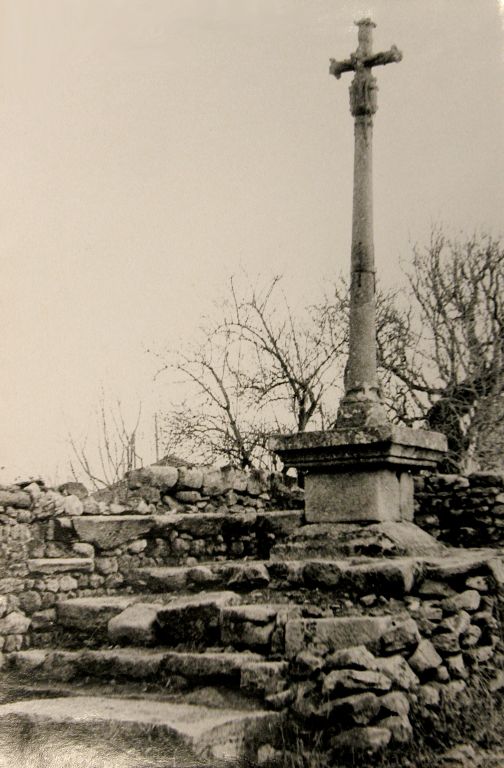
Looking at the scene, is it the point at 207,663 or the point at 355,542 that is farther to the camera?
the point at 355,542

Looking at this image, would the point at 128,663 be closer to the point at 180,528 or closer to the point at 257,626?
the point at 257,626

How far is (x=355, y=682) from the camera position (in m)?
4.09

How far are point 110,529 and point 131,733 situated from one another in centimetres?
271

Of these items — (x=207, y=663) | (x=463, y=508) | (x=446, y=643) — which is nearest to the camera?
(x=207, y=663)

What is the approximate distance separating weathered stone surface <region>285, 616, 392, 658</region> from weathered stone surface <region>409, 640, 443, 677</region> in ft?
0.77

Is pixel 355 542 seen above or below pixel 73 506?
below

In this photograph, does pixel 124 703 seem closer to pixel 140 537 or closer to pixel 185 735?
pixel 185 735

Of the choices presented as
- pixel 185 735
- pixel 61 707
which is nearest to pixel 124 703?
pixel 61 707

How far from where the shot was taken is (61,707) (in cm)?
429

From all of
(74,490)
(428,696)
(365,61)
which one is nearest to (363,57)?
(365,61)

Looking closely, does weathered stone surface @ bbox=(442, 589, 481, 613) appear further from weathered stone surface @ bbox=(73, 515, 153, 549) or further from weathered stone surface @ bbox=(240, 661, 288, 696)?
weathered stone surface @ bbox=(73, 515, 153, 549)

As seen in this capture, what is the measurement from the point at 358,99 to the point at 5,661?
197 inches

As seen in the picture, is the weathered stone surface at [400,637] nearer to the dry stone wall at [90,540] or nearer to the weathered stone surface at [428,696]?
the weathered stone surface at [428,696]

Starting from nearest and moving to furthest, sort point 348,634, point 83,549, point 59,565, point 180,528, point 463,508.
Result: 1. point 348,634
2. point 59,565
3. point 83,549
4. point 180,528
5. point 463,508
